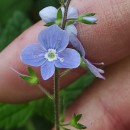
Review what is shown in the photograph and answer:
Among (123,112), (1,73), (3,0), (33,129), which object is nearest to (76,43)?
(1,73)

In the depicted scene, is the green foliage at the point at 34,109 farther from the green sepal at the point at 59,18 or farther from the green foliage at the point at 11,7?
the green sepal at the point at 59,18

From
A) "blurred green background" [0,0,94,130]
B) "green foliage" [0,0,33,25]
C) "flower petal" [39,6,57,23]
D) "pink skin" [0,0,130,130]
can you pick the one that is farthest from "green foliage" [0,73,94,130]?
"flower petal" [39,6,57,23]

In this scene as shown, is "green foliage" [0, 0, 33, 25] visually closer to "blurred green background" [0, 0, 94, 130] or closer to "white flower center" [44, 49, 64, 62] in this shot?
"blurred green background" [0, 0, 94, 130]

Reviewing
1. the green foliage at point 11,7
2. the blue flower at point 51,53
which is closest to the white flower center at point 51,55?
the blue flower at point 51,53

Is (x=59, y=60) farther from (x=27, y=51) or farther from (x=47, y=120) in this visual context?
(x=47, y=120)

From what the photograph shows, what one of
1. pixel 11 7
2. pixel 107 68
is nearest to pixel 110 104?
pixel 107 68
